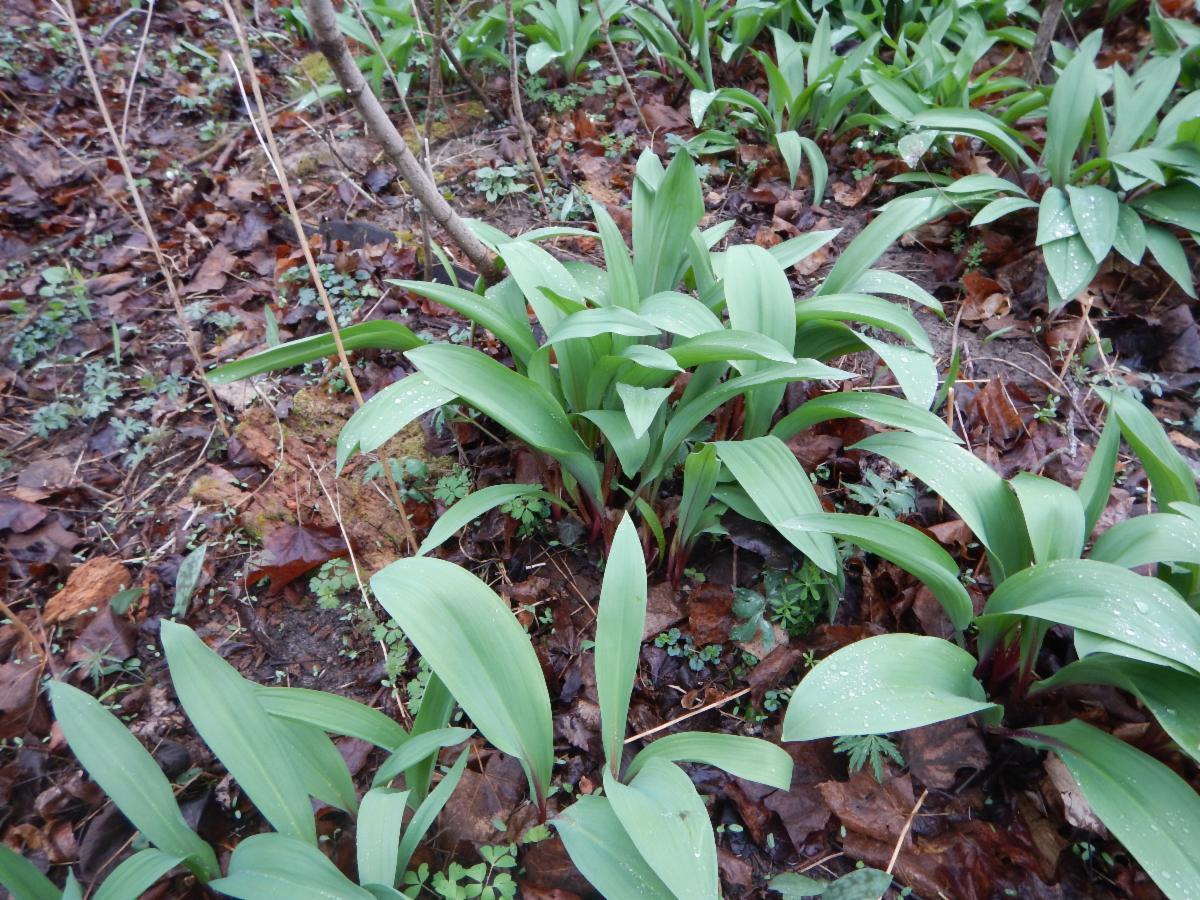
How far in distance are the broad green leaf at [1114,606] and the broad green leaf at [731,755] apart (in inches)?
17.2

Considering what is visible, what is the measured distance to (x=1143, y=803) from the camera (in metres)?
0.97

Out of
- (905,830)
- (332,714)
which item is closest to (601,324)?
(332,714)

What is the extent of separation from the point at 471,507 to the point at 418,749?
0.51 metres

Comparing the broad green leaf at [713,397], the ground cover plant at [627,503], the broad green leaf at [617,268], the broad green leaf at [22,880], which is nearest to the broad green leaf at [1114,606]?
the ground cover plant at [627,503]

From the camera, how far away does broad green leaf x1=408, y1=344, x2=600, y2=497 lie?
4.16 feet

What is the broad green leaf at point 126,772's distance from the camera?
984 millimetres

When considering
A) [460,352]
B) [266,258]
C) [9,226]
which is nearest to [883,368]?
[460,352]

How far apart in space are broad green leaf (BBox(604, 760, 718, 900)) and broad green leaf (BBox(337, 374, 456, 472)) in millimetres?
742

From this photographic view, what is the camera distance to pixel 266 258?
2420 mm

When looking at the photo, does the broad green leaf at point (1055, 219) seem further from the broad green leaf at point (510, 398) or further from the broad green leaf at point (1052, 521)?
the broad green leaf at point (510, 398)

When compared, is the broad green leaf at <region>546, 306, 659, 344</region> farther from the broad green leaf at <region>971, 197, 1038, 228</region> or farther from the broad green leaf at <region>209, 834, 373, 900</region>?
the broad green leaf at <region>971, 197, 1038, 228</region>

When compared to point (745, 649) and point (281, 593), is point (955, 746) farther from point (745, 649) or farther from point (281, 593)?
point (281, 593)

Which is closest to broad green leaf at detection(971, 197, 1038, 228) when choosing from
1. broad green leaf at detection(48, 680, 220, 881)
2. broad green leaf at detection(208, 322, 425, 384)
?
broad green leaf at detection(208, 322, 425, 384)

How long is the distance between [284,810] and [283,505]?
87cm
